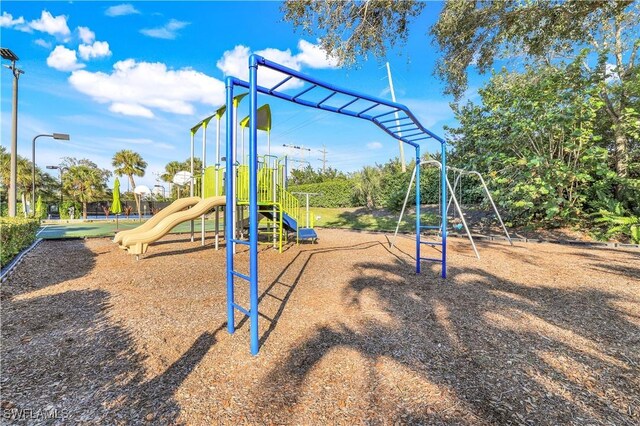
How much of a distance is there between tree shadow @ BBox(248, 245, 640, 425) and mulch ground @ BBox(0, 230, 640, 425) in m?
0.01

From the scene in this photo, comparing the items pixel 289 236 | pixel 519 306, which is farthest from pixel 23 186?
pixel 519 306

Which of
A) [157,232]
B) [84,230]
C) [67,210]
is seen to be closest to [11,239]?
[157,232]

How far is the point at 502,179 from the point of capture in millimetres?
10070

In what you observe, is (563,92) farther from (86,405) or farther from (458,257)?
(86,405)

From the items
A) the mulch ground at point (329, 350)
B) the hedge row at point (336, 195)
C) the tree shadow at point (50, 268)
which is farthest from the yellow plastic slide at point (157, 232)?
the hedge row at point (336, 195)

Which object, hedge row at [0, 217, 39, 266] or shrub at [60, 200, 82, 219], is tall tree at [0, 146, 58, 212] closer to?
shrub at [60, 200, 82, 219]

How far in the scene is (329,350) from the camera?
8.98 feet

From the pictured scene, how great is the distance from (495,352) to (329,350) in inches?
58.4

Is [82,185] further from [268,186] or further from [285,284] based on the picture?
[285,284]

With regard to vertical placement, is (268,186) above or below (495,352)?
above

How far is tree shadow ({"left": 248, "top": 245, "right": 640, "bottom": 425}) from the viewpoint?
199 cm

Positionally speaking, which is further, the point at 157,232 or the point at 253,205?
the point at 157,232

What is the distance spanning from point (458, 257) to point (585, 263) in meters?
2.38

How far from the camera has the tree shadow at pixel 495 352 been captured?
1991mm
